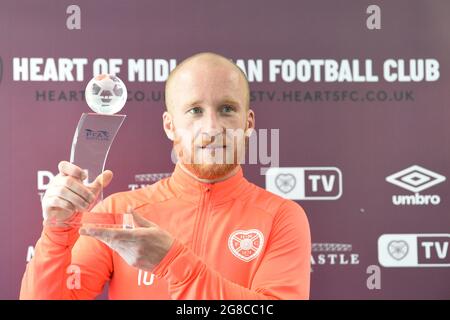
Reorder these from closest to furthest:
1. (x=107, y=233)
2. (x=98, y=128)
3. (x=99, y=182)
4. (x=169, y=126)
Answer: (x=107, y=233), (x=99, y=182), (x=98, y=128), (x=169, y=126)

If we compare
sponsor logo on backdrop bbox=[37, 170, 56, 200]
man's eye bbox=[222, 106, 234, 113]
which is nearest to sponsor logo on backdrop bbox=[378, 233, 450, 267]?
man's eye bbox=[222, 106, 234, 113]

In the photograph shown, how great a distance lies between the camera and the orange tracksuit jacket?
1530mm

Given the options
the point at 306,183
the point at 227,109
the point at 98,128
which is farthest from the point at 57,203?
the point at 306,183

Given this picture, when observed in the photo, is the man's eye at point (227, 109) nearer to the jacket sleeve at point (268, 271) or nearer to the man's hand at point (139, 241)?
the jacket sleeve at point (268, 271)

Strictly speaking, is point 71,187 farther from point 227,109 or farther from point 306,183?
point 306,183

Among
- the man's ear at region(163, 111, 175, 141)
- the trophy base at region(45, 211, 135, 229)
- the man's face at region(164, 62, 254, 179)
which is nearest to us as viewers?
the trophy base at region(45, 211, 135, 229)

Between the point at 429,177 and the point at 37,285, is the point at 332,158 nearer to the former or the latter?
the point at 429,177

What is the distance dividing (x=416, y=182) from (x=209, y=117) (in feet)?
2.67

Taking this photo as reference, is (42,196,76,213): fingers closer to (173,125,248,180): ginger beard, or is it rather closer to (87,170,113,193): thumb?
(87,170,113,193): thumb

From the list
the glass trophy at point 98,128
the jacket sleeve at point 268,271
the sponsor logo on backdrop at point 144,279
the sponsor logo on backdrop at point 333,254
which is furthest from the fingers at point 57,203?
the sponsor logo on backdrop at point 333,254

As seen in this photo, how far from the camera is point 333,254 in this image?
198 cm

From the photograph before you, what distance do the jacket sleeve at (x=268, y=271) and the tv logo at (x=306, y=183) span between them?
263 millimetres

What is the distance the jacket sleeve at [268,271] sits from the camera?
4.54ft
